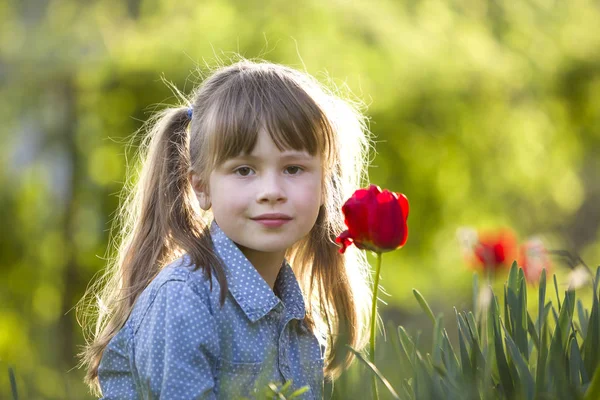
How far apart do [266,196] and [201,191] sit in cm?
27

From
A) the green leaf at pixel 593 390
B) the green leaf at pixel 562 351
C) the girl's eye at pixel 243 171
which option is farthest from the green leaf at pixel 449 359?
the girl's eye at pixel 243 171

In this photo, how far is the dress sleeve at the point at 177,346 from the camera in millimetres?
1645


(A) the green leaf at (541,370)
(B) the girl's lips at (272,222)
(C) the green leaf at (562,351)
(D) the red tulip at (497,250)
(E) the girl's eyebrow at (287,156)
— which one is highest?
(E) the girl's eyebrow at (287,156)

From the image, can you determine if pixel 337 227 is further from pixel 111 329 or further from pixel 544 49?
pixel 544 49

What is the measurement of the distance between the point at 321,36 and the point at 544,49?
6.41ft

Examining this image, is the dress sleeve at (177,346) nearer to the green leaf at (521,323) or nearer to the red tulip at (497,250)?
the green leaf at (521,323)

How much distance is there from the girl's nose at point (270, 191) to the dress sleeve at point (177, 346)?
236mm

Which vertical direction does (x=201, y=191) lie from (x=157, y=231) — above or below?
above

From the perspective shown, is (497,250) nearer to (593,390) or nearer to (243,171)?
(243,171)

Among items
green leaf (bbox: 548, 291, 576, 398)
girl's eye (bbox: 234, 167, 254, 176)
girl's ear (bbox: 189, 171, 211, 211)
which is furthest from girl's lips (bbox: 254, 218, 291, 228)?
green leaf (bbox: 548, 291, 576, 398)

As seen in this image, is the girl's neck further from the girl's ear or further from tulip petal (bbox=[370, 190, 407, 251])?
tulip petal (bbox=[370, 190, 407, 251])

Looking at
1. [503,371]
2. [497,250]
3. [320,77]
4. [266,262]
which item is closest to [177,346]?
[266,262]

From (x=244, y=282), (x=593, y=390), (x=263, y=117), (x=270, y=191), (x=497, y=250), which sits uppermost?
(x=263, y=117)

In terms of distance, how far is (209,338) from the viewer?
5.69 feet
